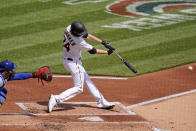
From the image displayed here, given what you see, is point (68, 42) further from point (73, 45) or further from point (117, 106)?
point (117, 106)

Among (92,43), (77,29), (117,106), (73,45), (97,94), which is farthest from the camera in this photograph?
(92,43)

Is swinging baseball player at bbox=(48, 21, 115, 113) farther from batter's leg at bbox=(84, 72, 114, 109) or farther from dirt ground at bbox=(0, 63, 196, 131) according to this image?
dirt ground at bbox=(0, 63, 196, 131)

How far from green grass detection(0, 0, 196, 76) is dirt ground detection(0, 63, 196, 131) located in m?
0.98

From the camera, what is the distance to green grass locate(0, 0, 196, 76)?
42.3 feet

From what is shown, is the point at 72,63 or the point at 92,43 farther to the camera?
the point at 92,43

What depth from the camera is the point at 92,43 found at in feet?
48.6

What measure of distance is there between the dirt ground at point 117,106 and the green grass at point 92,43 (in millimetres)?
977

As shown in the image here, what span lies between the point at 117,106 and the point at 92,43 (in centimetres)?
561

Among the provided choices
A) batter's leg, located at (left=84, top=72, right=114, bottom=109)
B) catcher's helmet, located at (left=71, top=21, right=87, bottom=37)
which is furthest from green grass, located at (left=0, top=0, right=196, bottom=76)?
catcher's helmet, located at (left=71, top=21, right=87, bottom=37)

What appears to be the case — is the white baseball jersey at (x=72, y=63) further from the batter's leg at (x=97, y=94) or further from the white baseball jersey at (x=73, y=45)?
the batter's leg at (x=97, y=94)

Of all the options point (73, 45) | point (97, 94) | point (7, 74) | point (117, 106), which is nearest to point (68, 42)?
point (73, 45)

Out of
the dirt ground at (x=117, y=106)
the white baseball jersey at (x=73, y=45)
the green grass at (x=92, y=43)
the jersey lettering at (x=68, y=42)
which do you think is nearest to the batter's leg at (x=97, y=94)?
the dirt ground at (x=117, y=106)

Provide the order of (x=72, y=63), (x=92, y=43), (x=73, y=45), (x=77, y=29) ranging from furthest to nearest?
(x=92, y=43) → (x=72, y=63) → (x=73, y=45) → (x=77, y=29)

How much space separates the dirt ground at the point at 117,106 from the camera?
26.4ft
